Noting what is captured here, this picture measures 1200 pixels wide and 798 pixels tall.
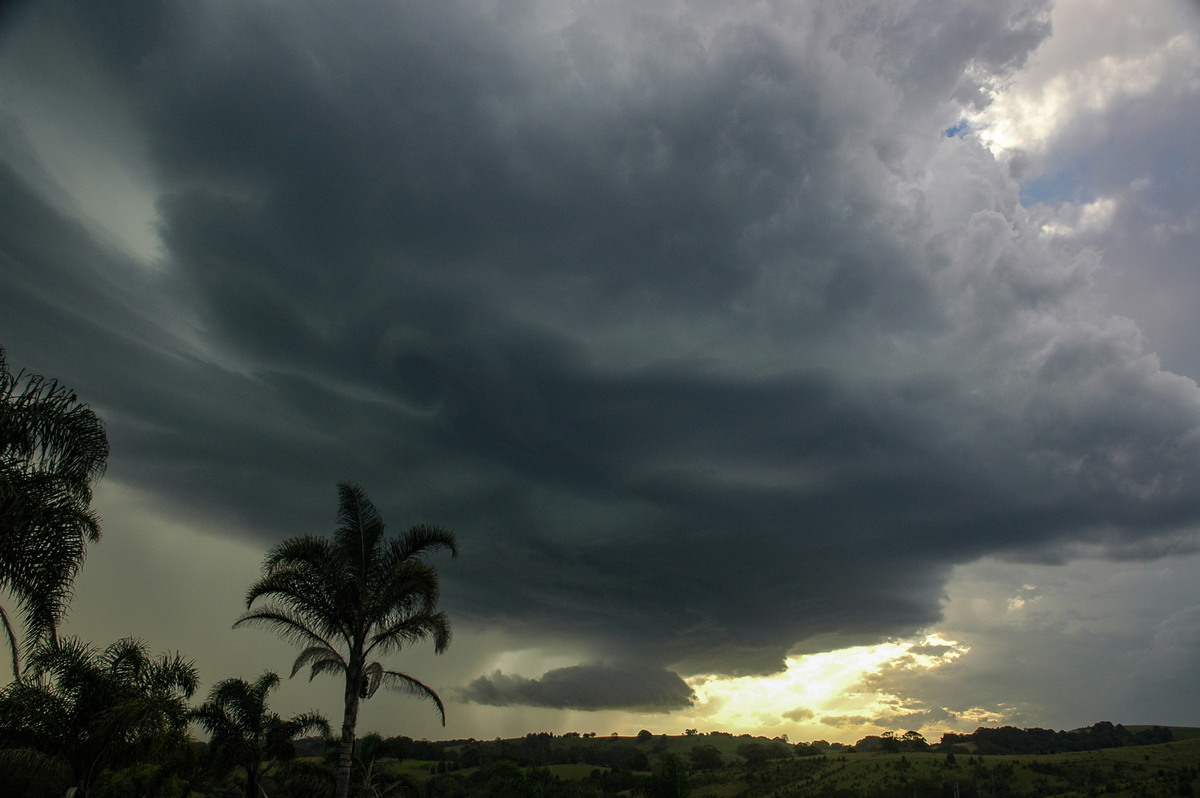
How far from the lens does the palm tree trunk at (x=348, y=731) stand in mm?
22453

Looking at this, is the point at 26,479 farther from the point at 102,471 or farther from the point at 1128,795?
the point at 1128,795

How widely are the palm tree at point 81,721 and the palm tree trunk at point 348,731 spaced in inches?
200

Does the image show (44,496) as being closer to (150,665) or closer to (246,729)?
(150,665)

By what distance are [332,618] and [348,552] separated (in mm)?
2285

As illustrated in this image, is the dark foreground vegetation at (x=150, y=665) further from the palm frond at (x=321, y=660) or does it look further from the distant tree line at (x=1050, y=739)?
the distant tree line at (x=1050, y=739)

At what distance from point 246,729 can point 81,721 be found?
12.8 m

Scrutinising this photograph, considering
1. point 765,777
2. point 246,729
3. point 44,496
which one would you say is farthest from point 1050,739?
point 44,496

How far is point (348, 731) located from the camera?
22656 millimetres

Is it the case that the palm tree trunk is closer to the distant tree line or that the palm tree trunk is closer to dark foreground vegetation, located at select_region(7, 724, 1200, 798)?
dark foreground vegetation, located at select_region(7, 724, 1200, 798)

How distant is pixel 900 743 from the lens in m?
173

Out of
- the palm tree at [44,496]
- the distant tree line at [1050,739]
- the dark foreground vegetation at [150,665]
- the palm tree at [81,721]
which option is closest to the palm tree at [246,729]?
the dark foreground vegetation at [150,665]

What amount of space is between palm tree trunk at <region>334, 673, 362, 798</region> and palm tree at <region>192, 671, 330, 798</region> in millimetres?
14321

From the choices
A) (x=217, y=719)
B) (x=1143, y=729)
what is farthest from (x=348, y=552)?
(x=1143, y=729)

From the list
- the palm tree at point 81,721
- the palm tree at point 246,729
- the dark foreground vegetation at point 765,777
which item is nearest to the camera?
the palm tree at point 81,721
